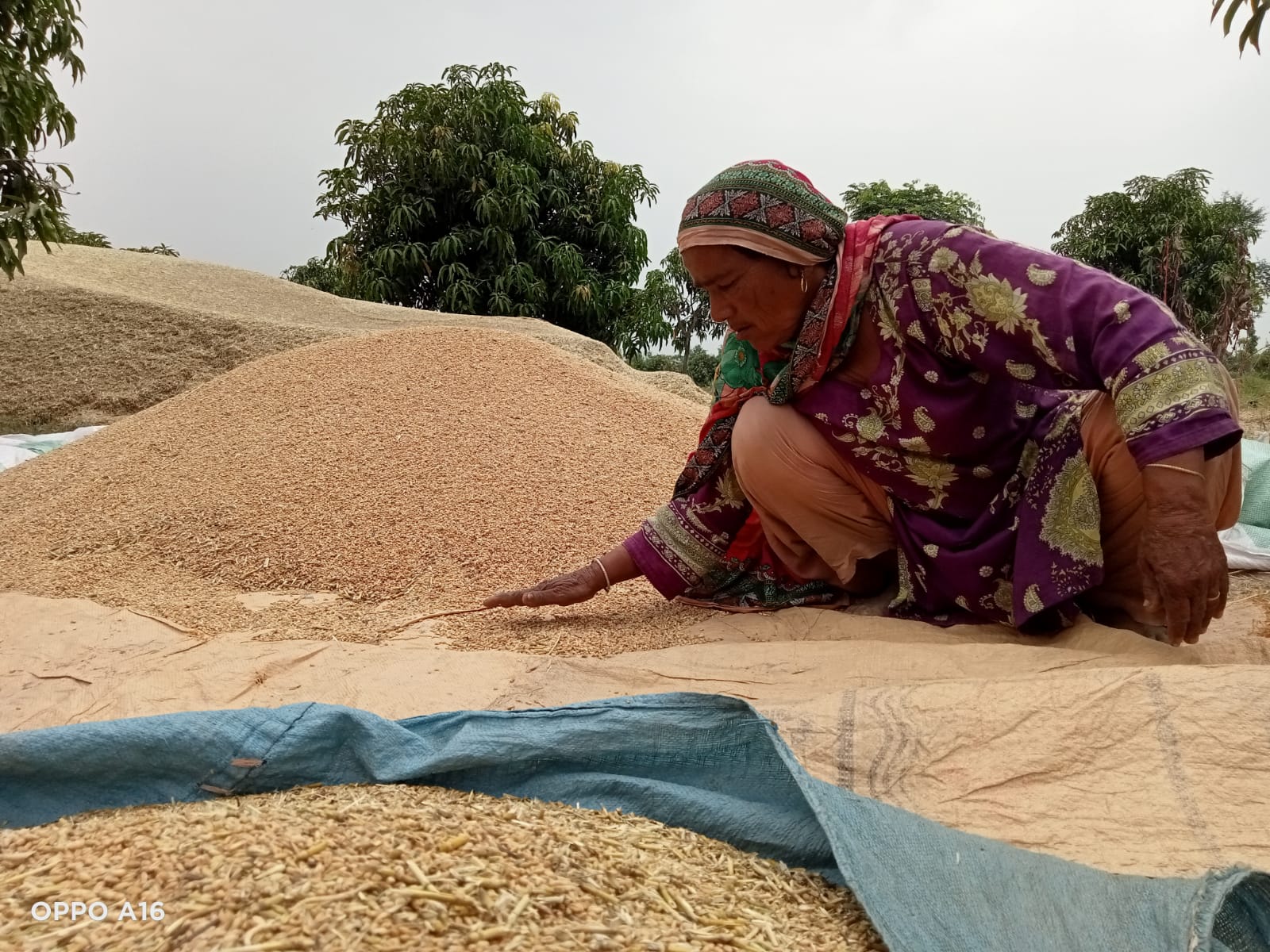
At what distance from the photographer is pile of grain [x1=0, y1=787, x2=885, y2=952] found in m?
0.78

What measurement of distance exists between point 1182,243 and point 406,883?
12419 millimetres

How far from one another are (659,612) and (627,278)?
840 centimetres

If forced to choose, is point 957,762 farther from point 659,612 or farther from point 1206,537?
point 659,612

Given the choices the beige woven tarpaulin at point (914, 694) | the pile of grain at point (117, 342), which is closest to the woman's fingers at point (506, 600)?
the beige woven tarpaulin at point (914, 694)

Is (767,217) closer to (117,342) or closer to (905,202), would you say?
(117,342)

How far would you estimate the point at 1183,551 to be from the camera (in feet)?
4.45

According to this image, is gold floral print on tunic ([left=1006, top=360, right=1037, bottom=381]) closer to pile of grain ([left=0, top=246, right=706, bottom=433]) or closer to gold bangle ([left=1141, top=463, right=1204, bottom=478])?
gold bangle ([left=1141, top=463, right=1204, bottom=478])

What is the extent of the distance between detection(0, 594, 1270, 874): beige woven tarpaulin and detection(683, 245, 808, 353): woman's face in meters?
0.60

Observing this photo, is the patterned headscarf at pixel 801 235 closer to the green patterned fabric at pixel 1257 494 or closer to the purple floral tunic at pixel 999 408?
the purple floral tunic at pixel 999 408

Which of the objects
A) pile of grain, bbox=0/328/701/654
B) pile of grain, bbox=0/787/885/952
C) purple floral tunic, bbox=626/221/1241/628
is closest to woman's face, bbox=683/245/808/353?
purple floral tunic, bbox=626/221/1241/628

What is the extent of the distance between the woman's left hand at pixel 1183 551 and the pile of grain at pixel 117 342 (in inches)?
155

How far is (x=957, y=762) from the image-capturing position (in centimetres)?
110

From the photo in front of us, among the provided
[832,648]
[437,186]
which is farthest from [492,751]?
[437,186]

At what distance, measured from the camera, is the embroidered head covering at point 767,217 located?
1.68m
